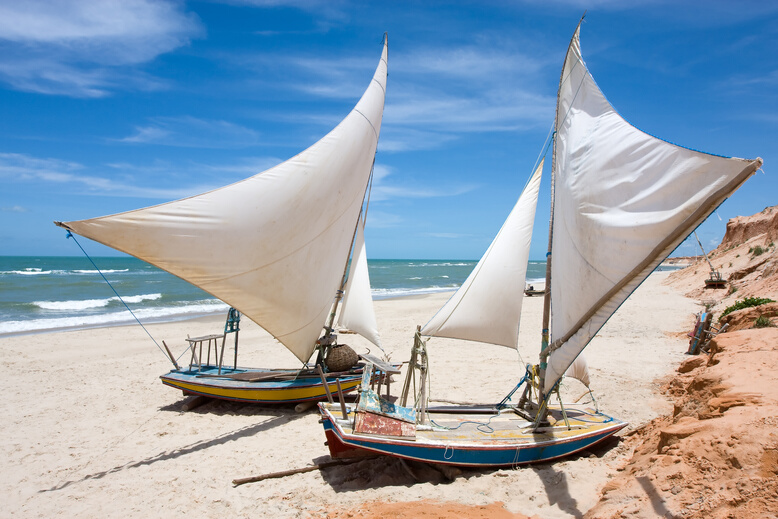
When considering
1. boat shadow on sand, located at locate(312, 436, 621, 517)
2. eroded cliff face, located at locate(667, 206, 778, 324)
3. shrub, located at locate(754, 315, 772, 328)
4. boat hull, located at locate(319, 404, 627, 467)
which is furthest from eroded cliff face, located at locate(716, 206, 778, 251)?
boat shadow on sand, located at locate(312, 436, 621, 517)

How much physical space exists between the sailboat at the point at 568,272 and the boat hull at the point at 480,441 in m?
0.02

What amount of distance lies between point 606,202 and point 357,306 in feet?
19.7

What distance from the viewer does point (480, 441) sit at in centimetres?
624

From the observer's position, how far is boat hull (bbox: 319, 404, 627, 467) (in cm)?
595

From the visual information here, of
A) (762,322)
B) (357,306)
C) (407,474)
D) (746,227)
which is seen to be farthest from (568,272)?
(746,227)

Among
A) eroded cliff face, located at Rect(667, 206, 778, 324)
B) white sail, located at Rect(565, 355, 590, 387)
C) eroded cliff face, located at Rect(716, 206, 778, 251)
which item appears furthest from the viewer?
eroded cliff face, located at Rect(716, 206, 778, 251)

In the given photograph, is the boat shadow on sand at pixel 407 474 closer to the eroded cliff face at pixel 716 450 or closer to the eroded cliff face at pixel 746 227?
the eroded cliff face at pixel 716 450

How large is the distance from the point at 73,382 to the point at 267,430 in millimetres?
6593

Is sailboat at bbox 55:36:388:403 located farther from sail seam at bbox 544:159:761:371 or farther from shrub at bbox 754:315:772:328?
shrub at bbox 754:315:772:328

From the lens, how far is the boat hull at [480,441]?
5.95 metres

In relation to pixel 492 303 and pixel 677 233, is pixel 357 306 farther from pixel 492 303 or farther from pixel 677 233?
pixel 677 233

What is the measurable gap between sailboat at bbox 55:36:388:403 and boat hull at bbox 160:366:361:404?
0.02 m

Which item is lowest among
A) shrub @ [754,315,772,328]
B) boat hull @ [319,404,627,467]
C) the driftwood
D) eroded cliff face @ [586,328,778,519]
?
the driftwood

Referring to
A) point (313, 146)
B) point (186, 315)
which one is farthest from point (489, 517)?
point (186, 315)
